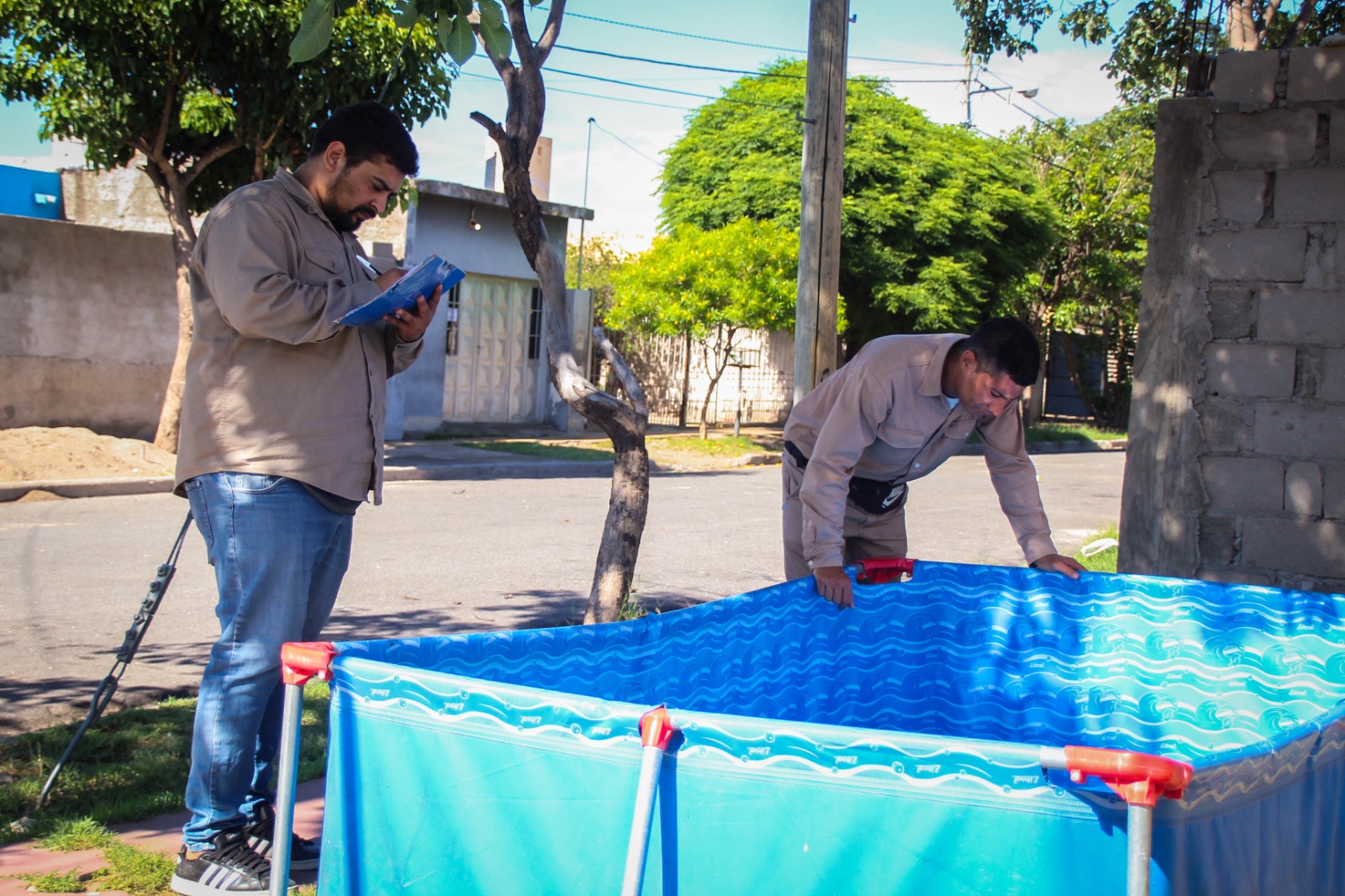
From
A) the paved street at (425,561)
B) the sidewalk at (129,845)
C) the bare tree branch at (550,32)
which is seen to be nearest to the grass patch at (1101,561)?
the paved street at (425,561)

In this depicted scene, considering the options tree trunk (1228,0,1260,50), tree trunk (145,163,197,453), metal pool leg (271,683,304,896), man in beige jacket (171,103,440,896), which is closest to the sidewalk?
man in beige jacket (171,103,440,896)

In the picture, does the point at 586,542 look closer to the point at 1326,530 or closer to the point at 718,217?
the point at 1326,530

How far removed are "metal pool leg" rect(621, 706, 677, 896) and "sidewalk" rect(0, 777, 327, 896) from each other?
4.33ft

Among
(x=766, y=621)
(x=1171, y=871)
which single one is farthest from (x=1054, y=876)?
(x=766, y=621)

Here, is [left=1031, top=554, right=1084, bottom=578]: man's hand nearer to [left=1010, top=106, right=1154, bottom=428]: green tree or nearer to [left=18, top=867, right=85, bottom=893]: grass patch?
[left=18, top=867, right=85, bottom=893]: grass patch

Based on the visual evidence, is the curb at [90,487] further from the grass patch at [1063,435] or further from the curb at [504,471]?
the grass patch at [1063,435]

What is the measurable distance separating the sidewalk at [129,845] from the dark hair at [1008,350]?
2283 mm

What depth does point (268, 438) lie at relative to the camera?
283 cm

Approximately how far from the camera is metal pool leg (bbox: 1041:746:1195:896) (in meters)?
1.72

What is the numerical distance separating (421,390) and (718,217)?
776 centimetres

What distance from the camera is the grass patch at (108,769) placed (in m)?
3.43

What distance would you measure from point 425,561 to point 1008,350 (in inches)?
212

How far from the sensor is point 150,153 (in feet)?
38.3

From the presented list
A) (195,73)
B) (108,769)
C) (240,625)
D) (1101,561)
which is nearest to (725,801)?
(240,625)
